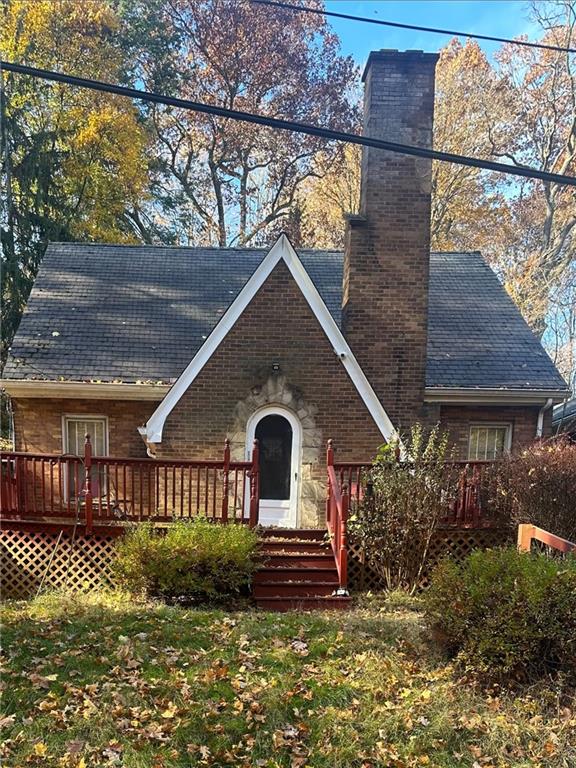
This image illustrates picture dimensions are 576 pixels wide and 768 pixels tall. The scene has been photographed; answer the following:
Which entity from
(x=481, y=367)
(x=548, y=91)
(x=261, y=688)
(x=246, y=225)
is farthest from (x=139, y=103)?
(x=261, y=688)

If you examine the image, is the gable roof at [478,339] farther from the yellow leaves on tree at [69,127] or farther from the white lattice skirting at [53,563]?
the yellow leaves on tree at [69,127]

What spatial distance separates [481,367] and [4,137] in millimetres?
17575

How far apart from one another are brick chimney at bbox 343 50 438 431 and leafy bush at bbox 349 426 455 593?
200 centimetres

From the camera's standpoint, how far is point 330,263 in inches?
500

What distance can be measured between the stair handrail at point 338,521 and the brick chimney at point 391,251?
6.79 feet

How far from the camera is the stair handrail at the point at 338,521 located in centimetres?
676

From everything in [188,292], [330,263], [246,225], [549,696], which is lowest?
[549,696]

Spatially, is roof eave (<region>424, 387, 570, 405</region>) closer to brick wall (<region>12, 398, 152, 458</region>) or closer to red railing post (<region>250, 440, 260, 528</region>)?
red railing post (<region>250, 440, 260, 528</region>)

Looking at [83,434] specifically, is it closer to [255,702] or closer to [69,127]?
[255,702]

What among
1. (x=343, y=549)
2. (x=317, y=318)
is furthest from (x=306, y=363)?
(x=343, y=549)

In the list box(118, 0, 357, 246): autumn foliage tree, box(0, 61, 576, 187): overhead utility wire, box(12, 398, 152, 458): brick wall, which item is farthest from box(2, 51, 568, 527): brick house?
box(118, 0, 357, 246): autumn foliage tree

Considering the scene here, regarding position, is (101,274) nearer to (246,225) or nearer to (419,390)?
(419,390)

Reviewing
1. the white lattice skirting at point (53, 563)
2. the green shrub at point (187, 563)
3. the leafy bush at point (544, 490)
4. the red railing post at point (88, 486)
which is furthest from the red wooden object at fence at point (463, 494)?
the red railing post at point (88, 486)

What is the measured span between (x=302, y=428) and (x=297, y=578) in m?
2.47
